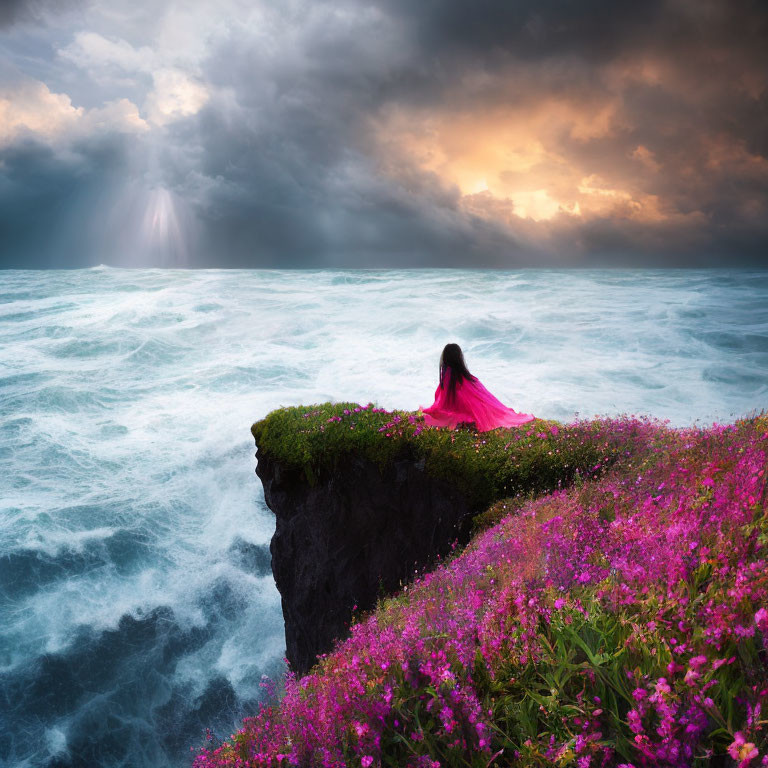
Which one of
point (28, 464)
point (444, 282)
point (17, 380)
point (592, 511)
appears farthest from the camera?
point (444, 282)

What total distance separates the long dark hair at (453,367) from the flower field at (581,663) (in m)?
5.32

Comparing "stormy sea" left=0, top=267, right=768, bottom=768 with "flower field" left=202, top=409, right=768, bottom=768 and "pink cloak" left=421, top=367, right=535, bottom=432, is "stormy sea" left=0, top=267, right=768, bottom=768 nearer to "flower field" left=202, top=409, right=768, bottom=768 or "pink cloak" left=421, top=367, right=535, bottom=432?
"pink cloak" left=421, top=367, right=535, bottom=432

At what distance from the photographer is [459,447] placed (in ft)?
26.2

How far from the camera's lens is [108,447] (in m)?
22.0

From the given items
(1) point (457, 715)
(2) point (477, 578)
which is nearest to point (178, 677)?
(2) point (477, 578)

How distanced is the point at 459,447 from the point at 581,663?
539 centimetres

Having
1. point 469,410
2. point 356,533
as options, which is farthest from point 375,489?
point 469,410

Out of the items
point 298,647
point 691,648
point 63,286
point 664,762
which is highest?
point 63,286

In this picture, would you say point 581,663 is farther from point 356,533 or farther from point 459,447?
point 356,533

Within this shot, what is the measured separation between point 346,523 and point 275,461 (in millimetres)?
1719

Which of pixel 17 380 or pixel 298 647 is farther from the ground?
pixel 17 380

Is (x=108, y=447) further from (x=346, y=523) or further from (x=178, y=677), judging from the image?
(x=346, y=523)

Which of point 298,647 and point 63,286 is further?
point 63,286

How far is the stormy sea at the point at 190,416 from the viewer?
11922 millimetres
